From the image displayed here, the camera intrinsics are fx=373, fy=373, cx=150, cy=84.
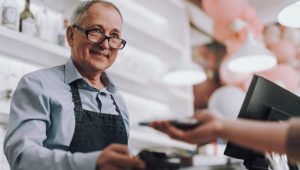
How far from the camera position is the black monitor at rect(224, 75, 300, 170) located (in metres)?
1.28

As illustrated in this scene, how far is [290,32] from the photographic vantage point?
4156mm

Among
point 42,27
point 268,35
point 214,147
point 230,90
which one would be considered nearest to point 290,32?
point 268,35

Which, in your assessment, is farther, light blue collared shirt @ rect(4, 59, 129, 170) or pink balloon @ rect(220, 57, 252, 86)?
pink balloon @ rect(220, 57, 252, 86)

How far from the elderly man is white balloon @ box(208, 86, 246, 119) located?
6.73 ft

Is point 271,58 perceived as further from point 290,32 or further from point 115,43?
point 115,43

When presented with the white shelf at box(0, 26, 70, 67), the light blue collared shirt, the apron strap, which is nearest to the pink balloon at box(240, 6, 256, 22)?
the white shelf at box(0, 26, 70, 67)

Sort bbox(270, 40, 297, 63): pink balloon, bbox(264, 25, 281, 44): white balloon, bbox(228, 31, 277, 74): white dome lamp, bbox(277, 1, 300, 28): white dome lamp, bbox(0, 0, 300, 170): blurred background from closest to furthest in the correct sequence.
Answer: bbox(277, 1, 300, 28): white dome lamp, bbox(0, 0, 300, 170): blurred background, bbox(228, 31, 277, 74): white dome lamp, bbox(270, 40, 297, 63): pink balloon, bbox(264, 25, 281, 44): white balloon

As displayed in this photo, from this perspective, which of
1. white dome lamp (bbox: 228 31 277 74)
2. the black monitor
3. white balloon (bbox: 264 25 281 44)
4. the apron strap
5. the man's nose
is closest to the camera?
the black monitor

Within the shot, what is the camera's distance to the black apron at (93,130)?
1377 millimetres

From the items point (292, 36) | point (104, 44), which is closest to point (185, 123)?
point (104, 44)

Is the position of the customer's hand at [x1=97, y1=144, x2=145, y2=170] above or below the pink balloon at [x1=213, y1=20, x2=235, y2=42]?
below

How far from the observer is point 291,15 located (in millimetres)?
2260

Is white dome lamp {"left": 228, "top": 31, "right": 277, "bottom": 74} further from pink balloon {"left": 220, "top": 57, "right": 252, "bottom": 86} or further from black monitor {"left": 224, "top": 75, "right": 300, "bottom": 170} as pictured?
black monitor {"left": 224, "top": 75, "right": 300, "bottom": 170}

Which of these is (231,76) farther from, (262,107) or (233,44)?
(262,107)
